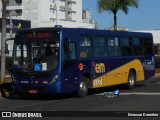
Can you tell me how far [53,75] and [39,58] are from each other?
3.00 feet

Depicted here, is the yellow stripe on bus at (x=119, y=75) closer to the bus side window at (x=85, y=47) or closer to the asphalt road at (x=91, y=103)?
the asphalt road at (x=91, y=103)

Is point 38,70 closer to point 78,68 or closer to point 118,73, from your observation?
point 78,68

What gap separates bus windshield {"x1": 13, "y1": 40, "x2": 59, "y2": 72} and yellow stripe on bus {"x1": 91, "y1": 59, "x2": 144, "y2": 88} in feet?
8.72

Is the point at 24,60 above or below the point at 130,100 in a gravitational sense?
above

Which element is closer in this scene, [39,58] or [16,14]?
[39,58]

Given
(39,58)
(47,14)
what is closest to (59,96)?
(39,58)

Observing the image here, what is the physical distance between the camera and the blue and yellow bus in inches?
744

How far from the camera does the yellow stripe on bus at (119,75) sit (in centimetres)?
2141

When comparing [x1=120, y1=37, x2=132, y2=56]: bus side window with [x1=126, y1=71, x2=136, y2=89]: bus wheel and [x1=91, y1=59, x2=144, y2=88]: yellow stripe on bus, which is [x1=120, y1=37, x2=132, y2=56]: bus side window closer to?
[x1=91, y1=59, x2=144, y2=88]: yellow stripe on bus

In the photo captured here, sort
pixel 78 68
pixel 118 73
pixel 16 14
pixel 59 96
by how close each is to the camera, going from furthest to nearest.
A: 1. pixel 16 14
2. pixel 118 73
3. pixel 59 96
4. pixel 78 68

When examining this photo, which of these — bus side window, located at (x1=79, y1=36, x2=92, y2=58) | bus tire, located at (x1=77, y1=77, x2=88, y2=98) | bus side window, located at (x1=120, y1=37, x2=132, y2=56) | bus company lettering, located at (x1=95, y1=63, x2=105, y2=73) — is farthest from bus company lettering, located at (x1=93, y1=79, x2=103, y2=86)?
bus side window, located at (x1=120, y1=37, x2=132, y2=56)

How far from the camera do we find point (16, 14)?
118250mm

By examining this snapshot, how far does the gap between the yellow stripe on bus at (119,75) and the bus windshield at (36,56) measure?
266cm

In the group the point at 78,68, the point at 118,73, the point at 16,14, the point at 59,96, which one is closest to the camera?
the point at 78,68
